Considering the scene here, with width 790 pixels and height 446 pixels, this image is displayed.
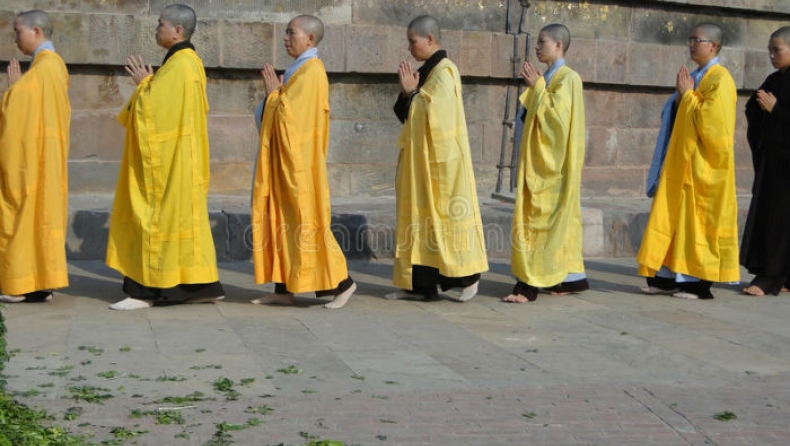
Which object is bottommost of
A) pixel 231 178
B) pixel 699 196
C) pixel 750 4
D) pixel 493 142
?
pixel 231 178

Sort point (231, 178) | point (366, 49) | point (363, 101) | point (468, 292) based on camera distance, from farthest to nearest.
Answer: point (363, 101) < point (366, 49) < point (231, 178) < point (468, 292)

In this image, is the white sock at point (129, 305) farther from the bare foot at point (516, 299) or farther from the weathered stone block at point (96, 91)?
the weathered stone block at point (96, 91)

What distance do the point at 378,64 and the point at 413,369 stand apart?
5.29 m

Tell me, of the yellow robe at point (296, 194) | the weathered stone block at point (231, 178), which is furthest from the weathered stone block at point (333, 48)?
the yellow robe at point (296, 194)

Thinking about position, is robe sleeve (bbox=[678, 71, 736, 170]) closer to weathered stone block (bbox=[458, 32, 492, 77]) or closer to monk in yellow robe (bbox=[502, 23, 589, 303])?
monk in yellow robe (bbox=[502, 23, 589, 303])

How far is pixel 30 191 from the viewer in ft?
25.2

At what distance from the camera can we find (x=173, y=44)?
7.82m

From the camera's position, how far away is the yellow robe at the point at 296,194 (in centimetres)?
775

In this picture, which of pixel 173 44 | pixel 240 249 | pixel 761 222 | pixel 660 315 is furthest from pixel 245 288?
pixel 761 222

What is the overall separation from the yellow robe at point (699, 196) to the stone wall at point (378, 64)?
3191mm

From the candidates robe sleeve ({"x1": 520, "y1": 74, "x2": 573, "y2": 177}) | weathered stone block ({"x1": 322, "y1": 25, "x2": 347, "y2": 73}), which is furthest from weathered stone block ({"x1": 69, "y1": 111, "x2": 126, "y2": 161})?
robe sleeve ({"x1": 520, "y1": 74, "x2": 573, "y2": 177})

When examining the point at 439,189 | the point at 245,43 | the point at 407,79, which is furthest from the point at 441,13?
the point at 439,189

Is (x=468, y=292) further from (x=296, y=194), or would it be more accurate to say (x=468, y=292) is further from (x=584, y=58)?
(x=584, y=58)

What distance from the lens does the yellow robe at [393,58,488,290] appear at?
807 centimetres
